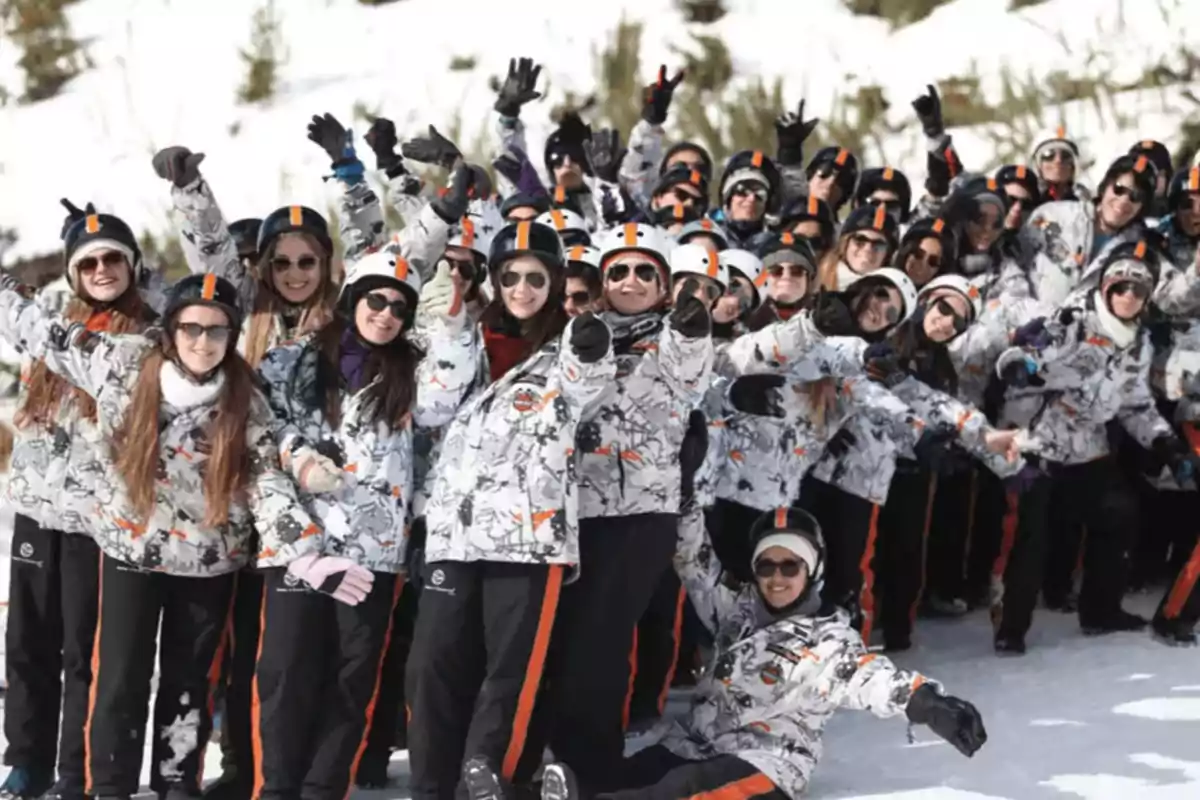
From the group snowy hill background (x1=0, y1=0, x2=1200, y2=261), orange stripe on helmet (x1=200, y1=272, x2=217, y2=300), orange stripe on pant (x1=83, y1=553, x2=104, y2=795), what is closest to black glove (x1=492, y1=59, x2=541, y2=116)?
orange stripe on helmet (x1=200, y1=272, x2=217, y2=300)

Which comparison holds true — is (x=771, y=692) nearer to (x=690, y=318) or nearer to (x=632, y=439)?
(x=632, y=439)

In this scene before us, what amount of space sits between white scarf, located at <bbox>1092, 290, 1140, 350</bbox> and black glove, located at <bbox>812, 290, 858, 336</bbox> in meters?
1.65

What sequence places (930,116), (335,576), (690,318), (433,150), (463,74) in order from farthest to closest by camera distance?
(463,74) < (930,116) < (433,150) < (690,318) < (335,576)

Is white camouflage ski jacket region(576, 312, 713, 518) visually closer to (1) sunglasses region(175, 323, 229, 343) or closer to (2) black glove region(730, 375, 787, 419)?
(2) black glove region(730, 375, 787, 419)

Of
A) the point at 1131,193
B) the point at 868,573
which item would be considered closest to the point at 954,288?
the point at 868,573

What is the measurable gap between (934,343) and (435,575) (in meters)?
2.45

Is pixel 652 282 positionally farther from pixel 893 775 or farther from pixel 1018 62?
pixel 1018 62

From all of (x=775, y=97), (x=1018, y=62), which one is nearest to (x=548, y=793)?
(x=775, y=97)

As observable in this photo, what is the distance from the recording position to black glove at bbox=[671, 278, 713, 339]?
4.04 metres

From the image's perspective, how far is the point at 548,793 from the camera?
3.98 m

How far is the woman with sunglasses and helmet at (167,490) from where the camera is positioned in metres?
4.04

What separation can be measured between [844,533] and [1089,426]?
113cm

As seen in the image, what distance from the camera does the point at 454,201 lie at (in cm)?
450

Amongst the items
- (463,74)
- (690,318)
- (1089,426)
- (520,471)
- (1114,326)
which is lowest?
(520,471)
